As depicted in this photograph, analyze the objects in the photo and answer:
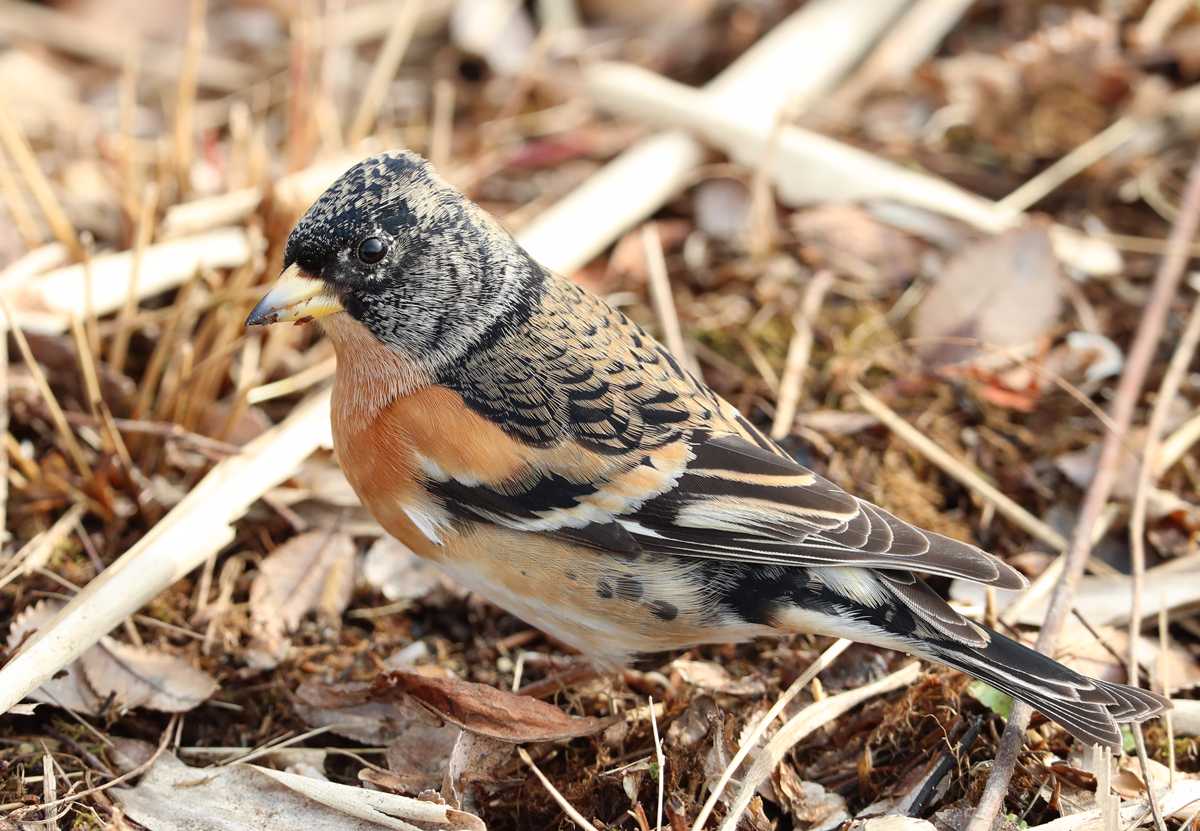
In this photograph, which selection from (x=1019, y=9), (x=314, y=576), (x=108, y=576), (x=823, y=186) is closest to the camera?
(x=108, y=576)

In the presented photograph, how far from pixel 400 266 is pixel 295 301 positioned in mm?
250

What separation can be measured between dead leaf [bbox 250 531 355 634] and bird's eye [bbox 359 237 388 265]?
0.89 metres

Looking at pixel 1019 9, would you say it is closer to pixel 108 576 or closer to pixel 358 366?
pixel 358 366

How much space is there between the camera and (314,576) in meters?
3.28

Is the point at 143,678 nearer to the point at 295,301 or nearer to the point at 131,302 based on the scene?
the point at 295,301

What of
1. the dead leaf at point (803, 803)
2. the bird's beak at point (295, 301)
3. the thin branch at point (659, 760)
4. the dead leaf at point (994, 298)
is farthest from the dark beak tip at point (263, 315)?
the dead leaf at point (994, 298)

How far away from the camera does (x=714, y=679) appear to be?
3008 millimetres

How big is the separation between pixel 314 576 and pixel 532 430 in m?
0.89

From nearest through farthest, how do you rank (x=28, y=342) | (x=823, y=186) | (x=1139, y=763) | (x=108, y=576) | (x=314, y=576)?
(x=1139, y=763)
(x=108, y=576)
(x=314, y=576)
(x=28, y=342)
(x=823, y=186)

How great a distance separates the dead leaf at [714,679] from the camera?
116 inches

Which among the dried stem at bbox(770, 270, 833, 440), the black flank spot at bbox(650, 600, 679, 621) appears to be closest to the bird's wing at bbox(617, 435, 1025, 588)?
the black flank spot at bbox(650, 600, 679, 621)

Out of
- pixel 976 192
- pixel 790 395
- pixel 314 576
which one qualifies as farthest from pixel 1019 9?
pixel 314 576

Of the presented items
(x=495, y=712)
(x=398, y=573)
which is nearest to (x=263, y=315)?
(x=398, y=573)

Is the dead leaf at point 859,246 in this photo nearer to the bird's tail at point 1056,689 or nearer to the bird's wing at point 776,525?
the bird's wing at point 776,525
